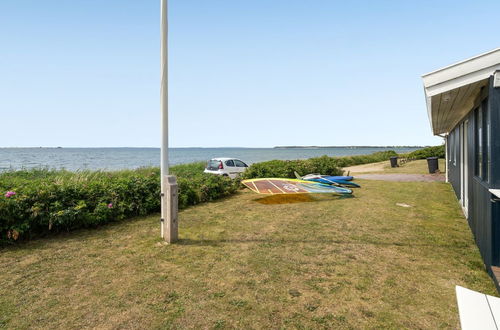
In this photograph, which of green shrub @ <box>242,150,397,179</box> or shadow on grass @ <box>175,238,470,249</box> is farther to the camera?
green shrub @ <box>242,150,397,179</box>

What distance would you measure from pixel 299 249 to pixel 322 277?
1.17m

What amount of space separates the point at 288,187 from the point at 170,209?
553cm

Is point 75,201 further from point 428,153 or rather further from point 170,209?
point 428,153

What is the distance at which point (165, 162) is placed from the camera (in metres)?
5.75

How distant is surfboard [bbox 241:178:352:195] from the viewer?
395 inches

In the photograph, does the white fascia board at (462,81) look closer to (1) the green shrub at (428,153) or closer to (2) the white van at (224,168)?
(2) the white van at (224,168)

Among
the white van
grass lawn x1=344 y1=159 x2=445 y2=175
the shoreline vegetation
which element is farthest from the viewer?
grass lawn x1=344 y1=159 x2=445 y2=175

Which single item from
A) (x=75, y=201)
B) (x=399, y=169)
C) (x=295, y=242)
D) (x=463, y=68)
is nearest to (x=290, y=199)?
(x=295, y=242)

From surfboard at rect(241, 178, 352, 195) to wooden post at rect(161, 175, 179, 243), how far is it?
14.8ft

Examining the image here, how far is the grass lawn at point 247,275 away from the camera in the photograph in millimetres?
3299

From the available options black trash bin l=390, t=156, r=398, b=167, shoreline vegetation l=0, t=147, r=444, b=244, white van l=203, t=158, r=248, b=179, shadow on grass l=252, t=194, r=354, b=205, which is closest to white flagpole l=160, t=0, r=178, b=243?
shoreline vegetation l=0, t=147, r=444, b=244

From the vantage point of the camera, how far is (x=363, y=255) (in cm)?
514

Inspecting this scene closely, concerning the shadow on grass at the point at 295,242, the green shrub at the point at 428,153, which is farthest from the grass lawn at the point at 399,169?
the shadow on grass at the point at 295,242

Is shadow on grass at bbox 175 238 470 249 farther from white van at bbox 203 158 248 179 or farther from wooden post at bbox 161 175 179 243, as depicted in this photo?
white van at bbox 203 158 248 179
